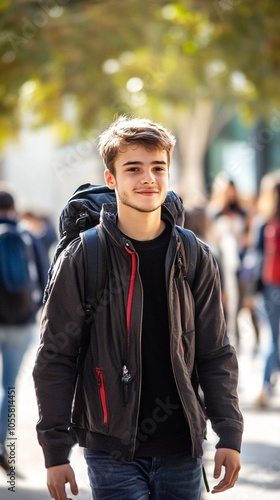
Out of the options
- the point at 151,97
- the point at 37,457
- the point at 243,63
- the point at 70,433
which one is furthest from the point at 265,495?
the point at 151,97

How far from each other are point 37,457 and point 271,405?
8.98 ft

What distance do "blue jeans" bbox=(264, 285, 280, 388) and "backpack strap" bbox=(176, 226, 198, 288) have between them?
619 centimetres

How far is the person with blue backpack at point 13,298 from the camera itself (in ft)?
24.8

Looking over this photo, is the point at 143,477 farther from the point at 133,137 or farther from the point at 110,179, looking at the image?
the point at 133,137

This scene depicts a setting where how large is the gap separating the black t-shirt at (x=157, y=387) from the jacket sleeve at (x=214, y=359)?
160mm

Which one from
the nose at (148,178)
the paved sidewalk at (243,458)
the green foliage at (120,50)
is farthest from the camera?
the green foliage at (120,50)

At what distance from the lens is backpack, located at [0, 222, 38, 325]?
7574 mm

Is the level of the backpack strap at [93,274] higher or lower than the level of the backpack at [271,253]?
lower

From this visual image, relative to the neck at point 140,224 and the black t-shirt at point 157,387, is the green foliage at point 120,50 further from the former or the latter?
the black t-shirt at point 157,387

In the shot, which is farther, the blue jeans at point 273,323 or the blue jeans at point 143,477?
the blue jeans at point 273,323

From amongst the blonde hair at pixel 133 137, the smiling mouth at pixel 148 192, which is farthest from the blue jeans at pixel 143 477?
the blonde hair at pixel 133 137

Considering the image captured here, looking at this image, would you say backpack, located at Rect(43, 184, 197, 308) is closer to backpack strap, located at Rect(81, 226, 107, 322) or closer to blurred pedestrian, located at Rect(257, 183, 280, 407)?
backpack strap, located at Rect(81, 226, 107, 322)

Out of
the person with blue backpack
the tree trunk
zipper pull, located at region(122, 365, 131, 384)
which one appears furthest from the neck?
the tree trunk

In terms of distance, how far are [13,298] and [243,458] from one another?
6.21ft
